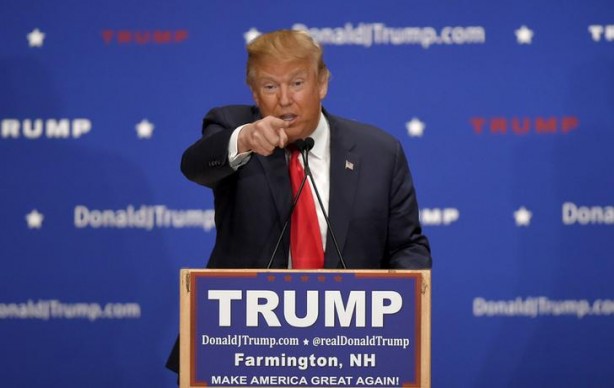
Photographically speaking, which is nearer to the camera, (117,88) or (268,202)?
(268,202)

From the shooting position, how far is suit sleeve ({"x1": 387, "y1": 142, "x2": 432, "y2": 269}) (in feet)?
8.02

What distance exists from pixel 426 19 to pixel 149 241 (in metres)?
1.36

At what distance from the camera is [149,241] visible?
372cm

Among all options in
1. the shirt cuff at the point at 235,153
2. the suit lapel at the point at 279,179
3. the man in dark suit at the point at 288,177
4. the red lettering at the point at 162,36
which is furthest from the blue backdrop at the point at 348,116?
the shirt cuff at the point at 235,153

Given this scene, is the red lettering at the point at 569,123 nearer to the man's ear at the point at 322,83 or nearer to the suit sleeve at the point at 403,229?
the suit sleeve at the point at 403,229

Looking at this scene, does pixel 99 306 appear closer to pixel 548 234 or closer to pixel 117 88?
pixel 117 88

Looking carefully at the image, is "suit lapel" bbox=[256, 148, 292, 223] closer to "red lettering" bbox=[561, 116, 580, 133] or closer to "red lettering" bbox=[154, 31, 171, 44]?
"red lettering" bbox=[154, 31, 171, 44]

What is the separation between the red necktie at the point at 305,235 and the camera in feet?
7.62

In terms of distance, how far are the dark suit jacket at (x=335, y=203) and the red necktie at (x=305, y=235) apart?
2 centimetres

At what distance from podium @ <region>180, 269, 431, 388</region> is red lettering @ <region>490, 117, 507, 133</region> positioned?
73.4 inches

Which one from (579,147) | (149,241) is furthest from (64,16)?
(579,147)

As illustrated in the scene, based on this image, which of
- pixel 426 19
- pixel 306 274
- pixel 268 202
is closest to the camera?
pixel 306 274

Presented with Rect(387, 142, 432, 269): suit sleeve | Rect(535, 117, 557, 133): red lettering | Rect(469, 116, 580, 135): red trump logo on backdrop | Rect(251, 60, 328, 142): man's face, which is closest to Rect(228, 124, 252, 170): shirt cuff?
Rect(251, 60, 328, 142): man's face

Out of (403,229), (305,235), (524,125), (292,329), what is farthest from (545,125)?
(292,329)
